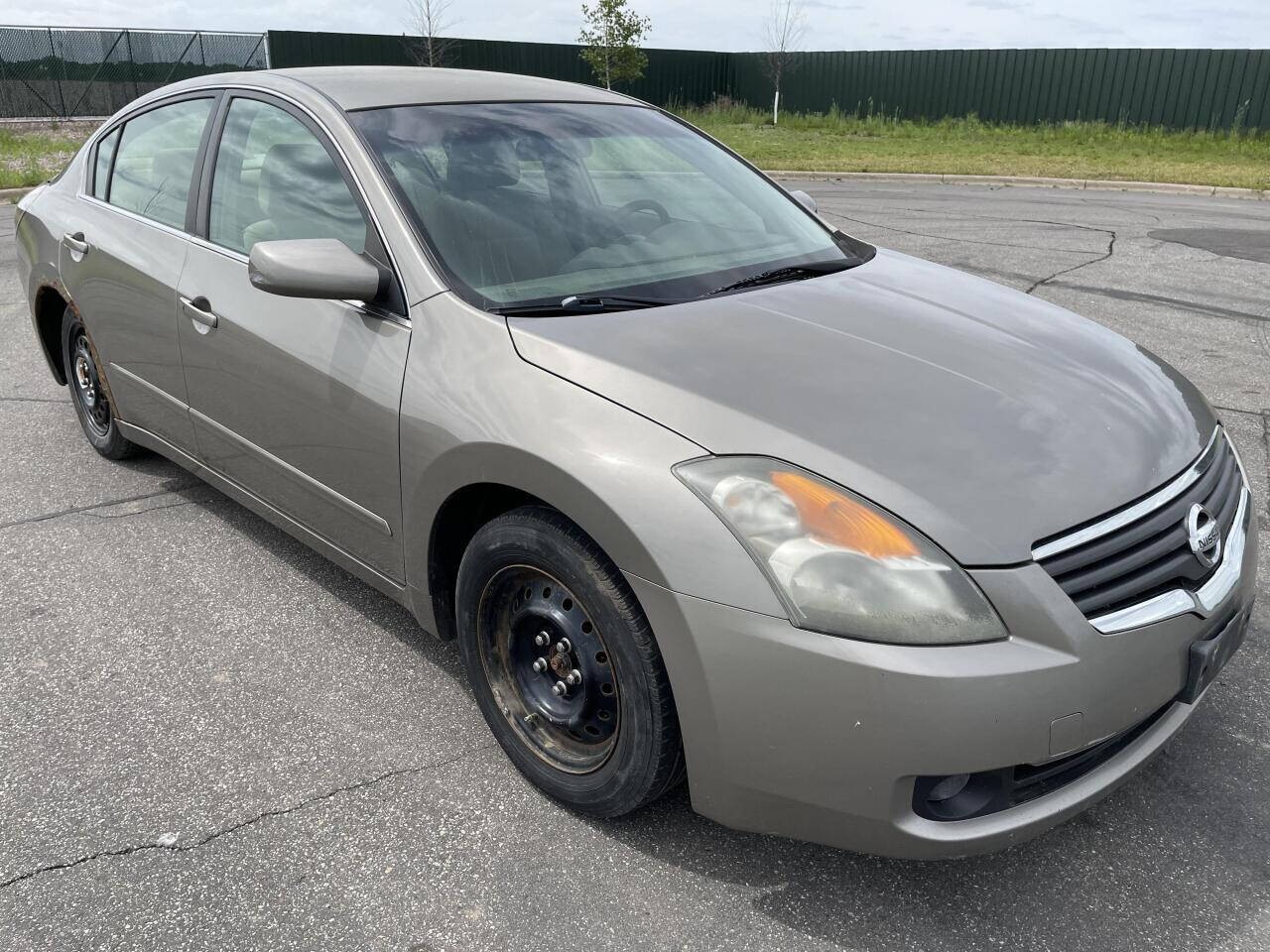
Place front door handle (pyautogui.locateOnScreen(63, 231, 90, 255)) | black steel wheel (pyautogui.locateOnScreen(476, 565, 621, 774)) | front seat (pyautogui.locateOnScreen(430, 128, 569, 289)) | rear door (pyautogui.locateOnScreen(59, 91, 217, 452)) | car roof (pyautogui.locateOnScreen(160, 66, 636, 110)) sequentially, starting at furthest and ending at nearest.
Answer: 1. front door handle (pyautogui.locateOnScreen(63, 231, 90, 255))
2. rear door (pyautogui.locateOnScreen(59, 91, 217, 452))
3. car roof (pyautogui.locateOnScreen(160, 66, 636, 110))
4. front seat (pyautogui.locateOnScreen(430, 128, 569, 289))
5. black steel wheel (pyautogui.locateOnScreen(476, 565, 621, 774))

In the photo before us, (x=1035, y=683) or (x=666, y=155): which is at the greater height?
(x=666, y=155)

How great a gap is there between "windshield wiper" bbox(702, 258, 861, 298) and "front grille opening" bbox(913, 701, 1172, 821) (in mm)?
1414

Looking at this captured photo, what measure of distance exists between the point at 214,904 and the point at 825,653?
1.41m

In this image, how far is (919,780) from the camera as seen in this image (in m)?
1.94

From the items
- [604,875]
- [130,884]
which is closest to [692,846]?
[604,875]

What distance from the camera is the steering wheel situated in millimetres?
3098

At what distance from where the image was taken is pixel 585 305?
262cm

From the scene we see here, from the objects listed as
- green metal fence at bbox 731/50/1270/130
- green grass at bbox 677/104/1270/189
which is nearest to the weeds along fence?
green metal fence at bbox 731/50/1270/130

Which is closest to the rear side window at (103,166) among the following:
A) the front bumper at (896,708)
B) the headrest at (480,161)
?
the headrest at (480,161)

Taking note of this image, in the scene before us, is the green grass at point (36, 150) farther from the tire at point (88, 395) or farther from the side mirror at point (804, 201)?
the side mirror at point (804, 201)

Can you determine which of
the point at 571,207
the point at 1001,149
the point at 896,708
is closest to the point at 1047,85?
the point at 1001,149

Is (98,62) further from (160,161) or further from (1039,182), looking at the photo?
(160,161)

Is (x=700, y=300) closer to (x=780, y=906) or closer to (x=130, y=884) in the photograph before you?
(x=780, y=906)

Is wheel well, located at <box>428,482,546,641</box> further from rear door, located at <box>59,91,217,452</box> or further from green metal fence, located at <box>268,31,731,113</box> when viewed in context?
green metal fence, located at <box>268,31,731,113</box>
